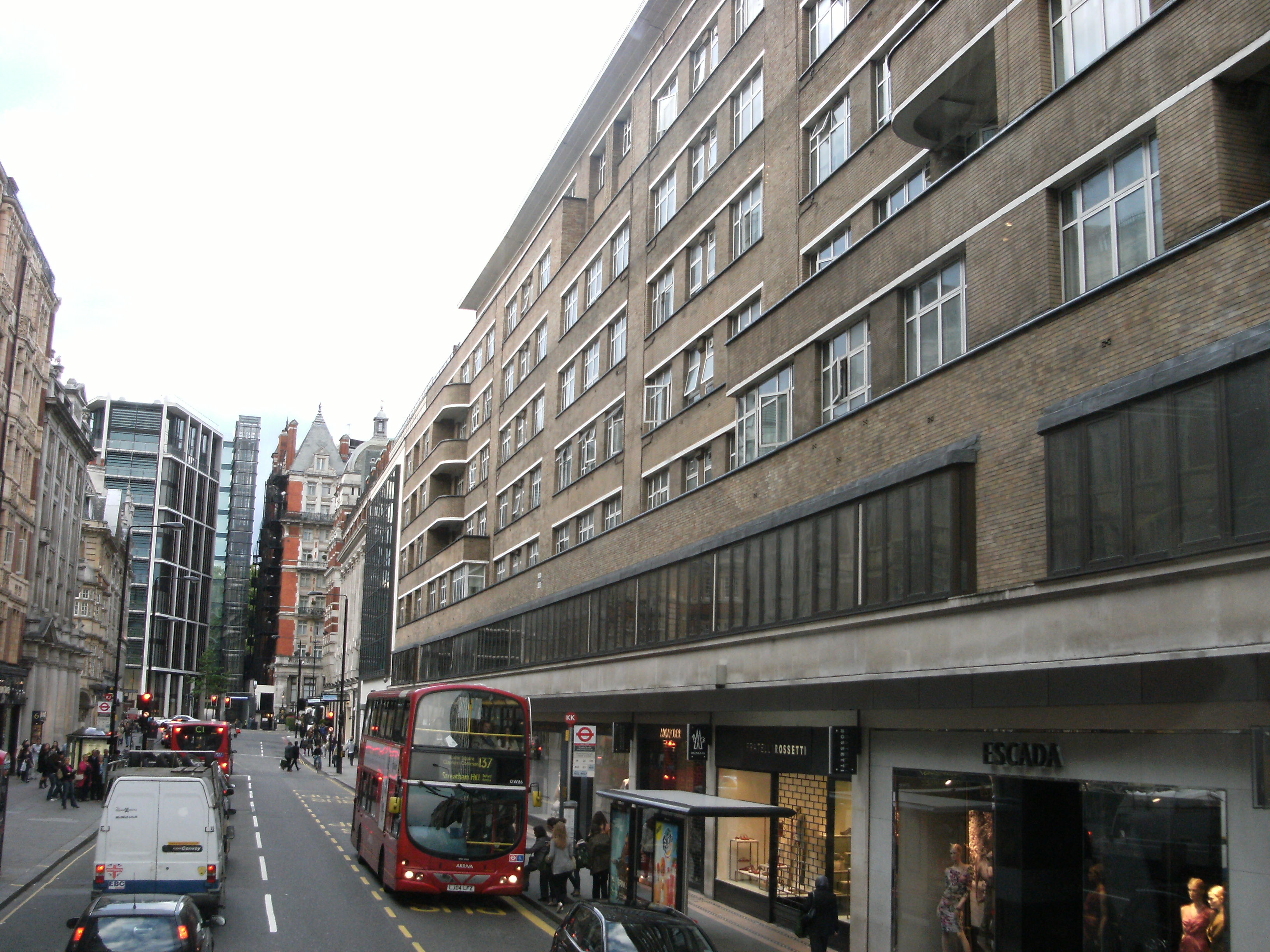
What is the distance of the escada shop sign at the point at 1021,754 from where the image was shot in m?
13.6

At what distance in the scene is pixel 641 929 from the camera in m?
12.1

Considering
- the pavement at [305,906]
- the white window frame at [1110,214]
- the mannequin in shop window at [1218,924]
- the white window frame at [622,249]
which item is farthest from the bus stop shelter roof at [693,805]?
the white window frame at [622,249]

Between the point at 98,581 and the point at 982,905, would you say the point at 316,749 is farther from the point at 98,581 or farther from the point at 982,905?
the point at 982,905

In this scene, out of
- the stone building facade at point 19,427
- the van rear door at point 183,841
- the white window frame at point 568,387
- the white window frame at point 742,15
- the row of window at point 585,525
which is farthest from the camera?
the stone building facade at point 19,427

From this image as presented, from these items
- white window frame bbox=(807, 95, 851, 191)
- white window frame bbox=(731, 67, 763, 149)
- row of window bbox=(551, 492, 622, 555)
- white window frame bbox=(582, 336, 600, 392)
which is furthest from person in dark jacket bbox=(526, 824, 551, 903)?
white window frame bbox=(582, 336, 600, 392)

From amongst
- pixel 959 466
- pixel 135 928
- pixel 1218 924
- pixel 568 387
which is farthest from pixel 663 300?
pixel 1218 924

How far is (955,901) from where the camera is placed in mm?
15250

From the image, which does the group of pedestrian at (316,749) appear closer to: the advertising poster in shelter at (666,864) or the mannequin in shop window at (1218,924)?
the advertising poster in shelter at (666,864)

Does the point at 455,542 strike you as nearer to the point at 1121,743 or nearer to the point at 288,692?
the point at 1121,743

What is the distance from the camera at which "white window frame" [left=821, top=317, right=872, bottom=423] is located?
19.3 m

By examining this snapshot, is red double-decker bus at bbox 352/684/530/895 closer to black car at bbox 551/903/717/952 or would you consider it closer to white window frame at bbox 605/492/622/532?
black car at bbox 551/903/717/952

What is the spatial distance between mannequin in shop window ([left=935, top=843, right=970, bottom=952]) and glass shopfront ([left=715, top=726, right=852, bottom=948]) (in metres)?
2.83

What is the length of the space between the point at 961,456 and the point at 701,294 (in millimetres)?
13436

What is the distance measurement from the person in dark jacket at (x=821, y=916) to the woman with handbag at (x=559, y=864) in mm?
6840
